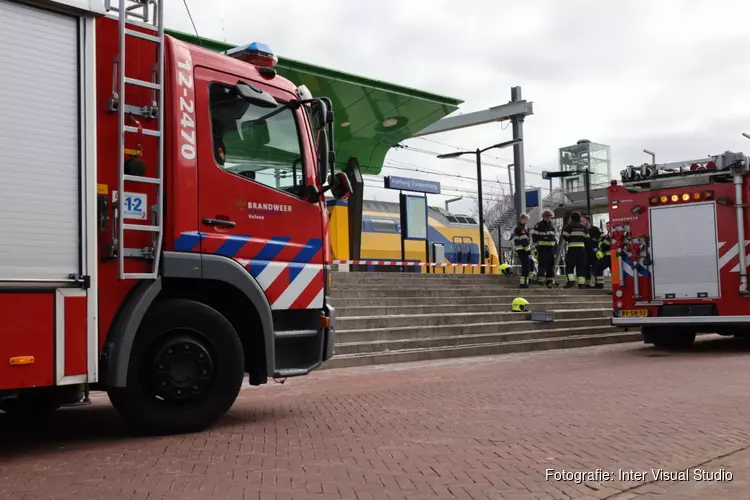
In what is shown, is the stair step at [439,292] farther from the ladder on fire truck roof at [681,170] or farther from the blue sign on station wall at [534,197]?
the blue sign on station wall at [534,197]

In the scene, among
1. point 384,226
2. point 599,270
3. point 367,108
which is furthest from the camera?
point 384,226

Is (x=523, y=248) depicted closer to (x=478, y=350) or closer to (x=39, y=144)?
(x=478, y=350)

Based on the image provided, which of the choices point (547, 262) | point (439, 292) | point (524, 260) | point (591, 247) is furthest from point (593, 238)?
point (439, 292)

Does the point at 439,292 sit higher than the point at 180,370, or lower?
higher

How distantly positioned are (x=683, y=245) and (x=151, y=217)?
9.58 m

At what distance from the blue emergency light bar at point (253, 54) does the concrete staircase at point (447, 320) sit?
16.9 ft

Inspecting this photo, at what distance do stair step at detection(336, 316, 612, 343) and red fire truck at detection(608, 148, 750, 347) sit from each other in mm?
2172

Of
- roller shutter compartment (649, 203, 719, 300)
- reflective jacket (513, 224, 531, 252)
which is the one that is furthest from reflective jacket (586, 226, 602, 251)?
roller shutter compartment (649, 203, 719, 300)

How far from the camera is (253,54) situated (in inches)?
278

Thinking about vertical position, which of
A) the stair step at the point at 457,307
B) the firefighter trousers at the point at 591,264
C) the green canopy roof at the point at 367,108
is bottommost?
the stair step at the point at 457,307

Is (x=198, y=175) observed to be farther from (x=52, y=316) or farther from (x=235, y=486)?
(x=235, y=486)

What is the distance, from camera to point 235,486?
4570mm

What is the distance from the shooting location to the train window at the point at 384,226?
29.1 meters

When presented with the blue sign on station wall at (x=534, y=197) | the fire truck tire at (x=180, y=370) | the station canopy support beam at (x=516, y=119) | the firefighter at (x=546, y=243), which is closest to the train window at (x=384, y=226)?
the station canopy support beam at (x=516, y=119)
